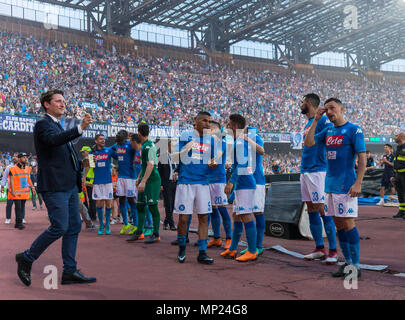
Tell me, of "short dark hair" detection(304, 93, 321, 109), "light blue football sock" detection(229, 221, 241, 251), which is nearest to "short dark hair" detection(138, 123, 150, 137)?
"light blue football sock" detection(229, 221, 241, 251)

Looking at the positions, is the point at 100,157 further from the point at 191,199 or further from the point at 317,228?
the point at 317,228

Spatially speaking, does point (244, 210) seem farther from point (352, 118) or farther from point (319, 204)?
point (352, 118)

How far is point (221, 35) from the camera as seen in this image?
117 feet

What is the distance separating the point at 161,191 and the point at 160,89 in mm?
15602

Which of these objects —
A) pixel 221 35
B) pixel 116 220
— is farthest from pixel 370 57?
pixel 116 220

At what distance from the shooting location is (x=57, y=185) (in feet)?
12.5

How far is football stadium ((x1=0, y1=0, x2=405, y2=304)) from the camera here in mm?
3859

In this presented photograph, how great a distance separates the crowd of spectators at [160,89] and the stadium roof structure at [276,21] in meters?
3.00

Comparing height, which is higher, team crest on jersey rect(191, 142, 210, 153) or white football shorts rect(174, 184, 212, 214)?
team crest on jersey rect(191, 142, 210, 153)

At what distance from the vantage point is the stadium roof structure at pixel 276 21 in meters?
29.8

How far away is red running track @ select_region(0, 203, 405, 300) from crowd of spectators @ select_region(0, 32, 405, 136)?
53.8 ft

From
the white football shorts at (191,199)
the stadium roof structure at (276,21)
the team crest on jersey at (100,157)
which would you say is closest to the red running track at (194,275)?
the white football shorts at (191,199)

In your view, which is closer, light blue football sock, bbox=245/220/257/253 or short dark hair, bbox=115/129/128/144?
light blue football sock, bbox=245/220/257/253

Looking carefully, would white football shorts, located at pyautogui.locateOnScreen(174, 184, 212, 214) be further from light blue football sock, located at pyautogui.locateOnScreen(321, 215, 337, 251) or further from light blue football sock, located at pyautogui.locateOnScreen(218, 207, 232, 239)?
light blue football sock, located at pyautogui.locateOnScreen(321, 215, 337, 251)
